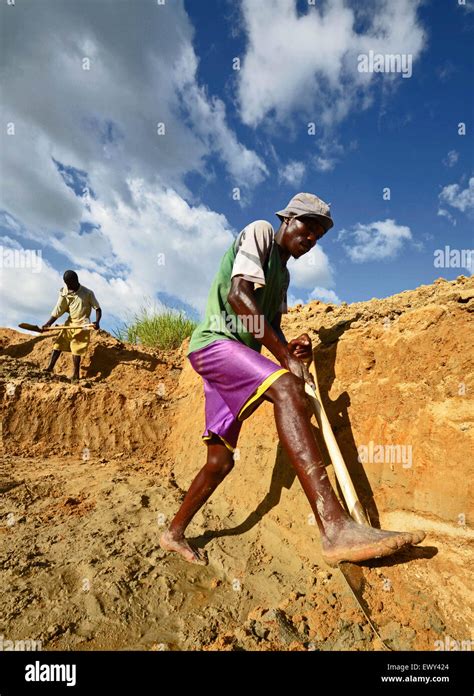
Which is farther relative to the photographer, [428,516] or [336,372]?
[336,372]

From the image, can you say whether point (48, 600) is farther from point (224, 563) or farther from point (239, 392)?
point (239, 392)

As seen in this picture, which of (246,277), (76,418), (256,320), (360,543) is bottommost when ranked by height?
(360,543)

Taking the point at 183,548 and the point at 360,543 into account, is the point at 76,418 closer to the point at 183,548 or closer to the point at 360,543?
the point at 183,548

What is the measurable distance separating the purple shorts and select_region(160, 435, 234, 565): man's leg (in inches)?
2.9

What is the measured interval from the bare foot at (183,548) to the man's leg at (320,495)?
960 mm

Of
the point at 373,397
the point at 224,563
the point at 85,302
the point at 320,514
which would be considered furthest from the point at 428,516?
the point at 85,302

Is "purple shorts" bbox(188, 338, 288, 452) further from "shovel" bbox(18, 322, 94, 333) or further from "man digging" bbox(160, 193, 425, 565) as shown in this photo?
"shovel" bbox(18, 322, 94, 333)

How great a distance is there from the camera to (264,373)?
1.72 metres

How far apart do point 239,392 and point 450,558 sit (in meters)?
1.26

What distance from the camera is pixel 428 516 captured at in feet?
6.79

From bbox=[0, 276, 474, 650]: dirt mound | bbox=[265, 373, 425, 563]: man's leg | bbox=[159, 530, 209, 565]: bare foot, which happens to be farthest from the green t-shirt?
bbox=[159, 530, 209, 565]: bare foot

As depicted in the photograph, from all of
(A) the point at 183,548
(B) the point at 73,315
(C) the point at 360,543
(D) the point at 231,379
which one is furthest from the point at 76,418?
(C) the point at 360,543

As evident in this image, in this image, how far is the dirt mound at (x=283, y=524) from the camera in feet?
5.25

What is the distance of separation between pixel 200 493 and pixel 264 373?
3.05 ft
